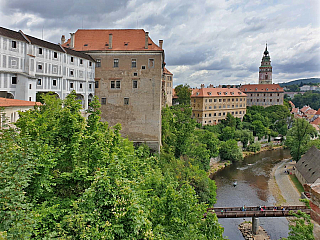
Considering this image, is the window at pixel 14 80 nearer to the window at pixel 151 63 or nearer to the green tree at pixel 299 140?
the window at pixel 151 63

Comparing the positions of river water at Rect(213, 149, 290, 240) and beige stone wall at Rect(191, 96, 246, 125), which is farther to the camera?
beige stone wall at Rect(191, 96, 246, 125)

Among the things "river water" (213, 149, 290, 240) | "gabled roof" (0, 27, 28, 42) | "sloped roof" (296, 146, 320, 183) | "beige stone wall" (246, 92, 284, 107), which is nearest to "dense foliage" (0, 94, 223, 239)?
"gabled roof" (0, 27, 28, 42)

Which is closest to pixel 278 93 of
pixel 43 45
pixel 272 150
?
pixel 272 150

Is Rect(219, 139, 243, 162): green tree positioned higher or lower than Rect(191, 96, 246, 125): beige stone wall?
lower

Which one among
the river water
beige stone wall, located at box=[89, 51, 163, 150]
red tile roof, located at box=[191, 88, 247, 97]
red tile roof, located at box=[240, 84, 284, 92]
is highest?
red tile roof, located at box=[240, 84, 284, 92]

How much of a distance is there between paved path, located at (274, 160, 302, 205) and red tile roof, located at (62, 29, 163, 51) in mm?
23439

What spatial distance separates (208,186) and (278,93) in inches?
2804

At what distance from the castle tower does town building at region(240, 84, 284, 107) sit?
77.3ft

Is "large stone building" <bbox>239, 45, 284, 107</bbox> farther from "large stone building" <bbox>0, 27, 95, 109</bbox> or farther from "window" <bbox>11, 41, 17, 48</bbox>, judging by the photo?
"window" <bbox>11, 41, 17, 48</bbox>

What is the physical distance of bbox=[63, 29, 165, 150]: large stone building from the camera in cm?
2744

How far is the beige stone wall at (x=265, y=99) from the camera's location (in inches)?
3420

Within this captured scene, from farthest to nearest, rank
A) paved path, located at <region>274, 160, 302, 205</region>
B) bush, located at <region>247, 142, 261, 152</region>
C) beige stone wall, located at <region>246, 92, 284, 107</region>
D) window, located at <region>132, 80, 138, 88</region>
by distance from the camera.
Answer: beige stone wall, located at <region>246, 92, 284, 107</region>, bush, located at <region>247, 142, 261, 152</region>, paved path, located at <region>274, 160, 302, 205</region>, window, located at <region>132, 80, 138, 88</region>

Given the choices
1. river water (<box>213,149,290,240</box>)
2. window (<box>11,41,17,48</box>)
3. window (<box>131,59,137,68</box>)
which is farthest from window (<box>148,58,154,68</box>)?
river water (<box>213,149,290,240</box>)

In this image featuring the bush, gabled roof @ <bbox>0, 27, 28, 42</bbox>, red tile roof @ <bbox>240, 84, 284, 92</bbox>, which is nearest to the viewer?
gabled roof @ <bbox>0, 27, 28, 42</bbox>
